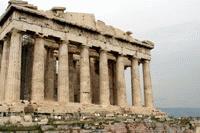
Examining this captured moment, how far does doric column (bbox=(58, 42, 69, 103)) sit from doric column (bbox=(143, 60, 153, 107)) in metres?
12.7

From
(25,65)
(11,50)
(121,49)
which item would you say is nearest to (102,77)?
(121,49)

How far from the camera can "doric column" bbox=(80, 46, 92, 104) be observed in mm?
33812

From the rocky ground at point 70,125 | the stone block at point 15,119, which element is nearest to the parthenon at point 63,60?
the stone block at point 15,119

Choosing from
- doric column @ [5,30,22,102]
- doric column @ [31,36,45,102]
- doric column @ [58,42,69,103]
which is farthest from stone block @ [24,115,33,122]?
doric column @ [58,42,69,103]

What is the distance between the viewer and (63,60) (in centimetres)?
3309

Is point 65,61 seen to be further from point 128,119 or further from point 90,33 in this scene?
point 128,119

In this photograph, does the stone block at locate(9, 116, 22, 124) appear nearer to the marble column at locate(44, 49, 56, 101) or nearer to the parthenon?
the parthenon

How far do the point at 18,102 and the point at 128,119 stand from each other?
31.3ft

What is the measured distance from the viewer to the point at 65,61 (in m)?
33.2

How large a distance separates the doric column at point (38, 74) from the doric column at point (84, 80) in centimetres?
488

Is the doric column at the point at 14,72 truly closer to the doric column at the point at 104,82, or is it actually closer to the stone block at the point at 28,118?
→ the stone block at the point at 28,118

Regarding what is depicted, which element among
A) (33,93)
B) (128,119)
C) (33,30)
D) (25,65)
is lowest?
(128,119)

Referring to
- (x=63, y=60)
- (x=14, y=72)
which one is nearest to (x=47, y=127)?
(x=14, y=72)

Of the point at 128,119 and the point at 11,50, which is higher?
the point at 11,50
